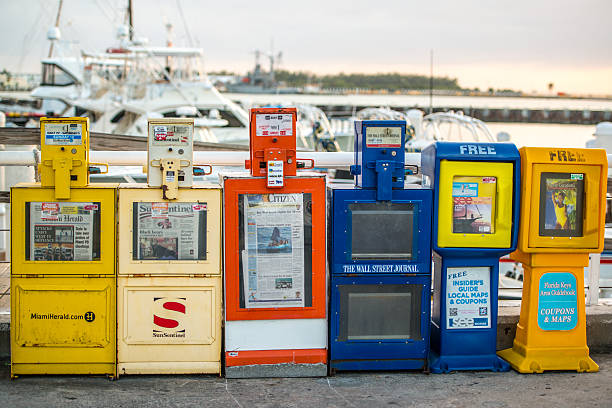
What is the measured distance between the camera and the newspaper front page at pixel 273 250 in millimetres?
4695

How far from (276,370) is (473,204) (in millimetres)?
1693

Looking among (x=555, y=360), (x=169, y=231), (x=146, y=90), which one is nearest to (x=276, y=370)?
(x=169, y=231)

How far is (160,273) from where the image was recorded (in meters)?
4.68

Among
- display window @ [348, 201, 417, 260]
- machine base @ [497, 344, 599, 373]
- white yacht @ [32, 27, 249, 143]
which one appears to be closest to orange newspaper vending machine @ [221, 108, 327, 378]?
display window @ [348, 201, 417, 260]

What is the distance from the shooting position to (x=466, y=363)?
16.2 feet

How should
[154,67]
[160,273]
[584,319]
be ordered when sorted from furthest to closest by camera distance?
1. [154,67]
2. [584,319]
3. [160,273]

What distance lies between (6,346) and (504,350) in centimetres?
349

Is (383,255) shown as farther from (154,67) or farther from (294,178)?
(154,67)

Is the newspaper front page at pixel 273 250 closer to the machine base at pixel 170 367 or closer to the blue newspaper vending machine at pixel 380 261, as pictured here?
the blue newspaper vending machine at pixel 380 261

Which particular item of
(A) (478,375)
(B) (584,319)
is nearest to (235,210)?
(A) (478,375)

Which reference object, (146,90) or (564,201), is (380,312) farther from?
(146,90)

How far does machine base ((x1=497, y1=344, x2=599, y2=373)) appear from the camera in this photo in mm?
4914

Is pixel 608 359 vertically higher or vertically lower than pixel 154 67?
lower

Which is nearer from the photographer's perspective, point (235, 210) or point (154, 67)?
point (235, 210)
